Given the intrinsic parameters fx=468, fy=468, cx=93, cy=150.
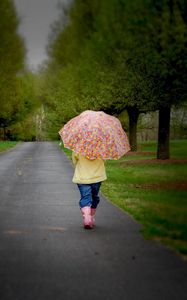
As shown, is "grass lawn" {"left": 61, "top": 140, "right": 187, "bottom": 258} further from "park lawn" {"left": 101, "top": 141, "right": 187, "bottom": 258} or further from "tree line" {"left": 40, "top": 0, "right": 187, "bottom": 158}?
"tree line" {"left": 40, "top": 0, "right": 187, "bottom": 158}

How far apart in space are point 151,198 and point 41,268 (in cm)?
640

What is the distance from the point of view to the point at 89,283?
4.75 meters

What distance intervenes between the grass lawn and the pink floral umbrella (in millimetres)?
1403

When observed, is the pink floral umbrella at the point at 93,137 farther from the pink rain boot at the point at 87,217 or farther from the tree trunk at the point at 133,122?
the tree trunk at the point at 133,122

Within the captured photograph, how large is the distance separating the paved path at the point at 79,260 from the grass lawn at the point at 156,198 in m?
0.31

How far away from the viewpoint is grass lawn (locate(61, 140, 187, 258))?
7.26m

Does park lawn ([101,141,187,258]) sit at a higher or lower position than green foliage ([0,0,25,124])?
lower

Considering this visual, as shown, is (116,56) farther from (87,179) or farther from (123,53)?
(87,179)

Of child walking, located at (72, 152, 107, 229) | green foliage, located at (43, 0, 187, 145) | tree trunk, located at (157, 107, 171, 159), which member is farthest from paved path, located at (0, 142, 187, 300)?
tree trunk, located at (157, 107, 171, 159)

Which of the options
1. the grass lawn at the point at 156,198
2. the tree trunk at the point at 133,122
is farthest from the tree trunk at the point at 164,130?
the tree trunk at the point at 133,122

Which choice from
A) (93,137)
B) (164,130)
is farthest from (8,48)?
(93,137)

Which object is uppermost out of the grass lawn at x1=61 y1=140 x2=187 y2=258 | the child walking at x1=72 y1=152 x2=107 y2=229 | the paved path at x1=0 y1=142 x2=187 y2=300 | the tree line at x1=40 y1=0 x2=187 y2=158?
the tree line at x1=40 y1=0 x2=187 y2=158

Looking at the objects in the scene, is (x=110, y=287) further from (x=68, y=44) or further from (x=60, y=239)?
(x=68, y=44)

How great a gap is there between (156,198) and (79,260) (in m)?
5.95
